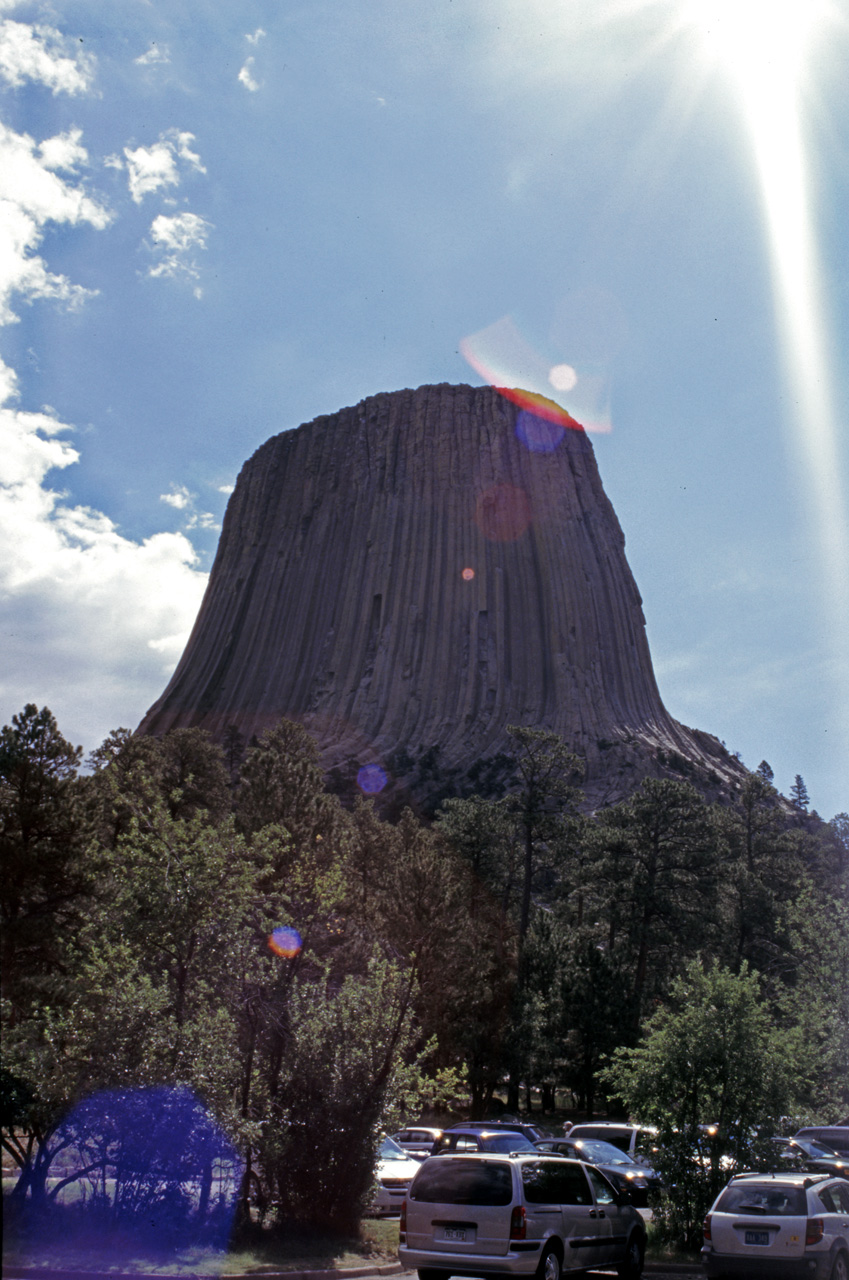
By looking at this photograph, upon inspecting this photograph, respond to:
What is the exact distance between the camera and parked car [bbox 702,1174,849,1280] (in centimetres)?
1003

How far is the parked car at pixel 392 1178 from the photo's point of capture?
15891mm

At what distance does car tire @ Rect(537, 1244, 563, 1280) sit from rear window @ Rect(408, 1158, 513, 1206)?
0.73 m

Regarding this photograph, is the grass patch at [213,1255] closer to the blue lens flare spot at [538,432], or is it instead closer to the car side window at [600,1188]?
the car side window at [600,1188]

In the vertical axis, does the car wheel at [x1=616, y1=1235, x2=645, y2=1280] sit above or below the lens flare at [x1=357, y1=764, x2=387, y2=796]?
below

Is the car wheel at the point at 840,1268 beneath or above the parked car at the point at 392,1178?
above

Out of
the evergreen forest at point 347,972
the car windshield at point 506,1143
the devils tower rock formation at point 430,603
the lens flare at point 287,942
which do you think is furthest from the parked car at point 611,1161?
the devils tower rock formation at point 430,603

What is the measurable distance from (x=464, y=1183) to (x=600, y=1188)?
252 cm

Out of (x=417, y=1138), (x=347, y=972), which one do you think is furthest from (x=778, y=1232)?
(x=417, y=1138)

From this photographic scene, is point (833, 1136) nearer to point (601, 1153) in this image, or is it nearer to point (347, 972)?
point (601, 1153)

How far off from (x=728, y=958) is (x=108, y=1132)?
31.3 m

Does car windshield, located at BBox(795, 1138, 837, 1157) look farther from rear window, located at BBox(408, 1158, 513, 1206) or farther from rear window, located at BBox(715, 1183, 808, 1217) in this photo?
rear window, located at BBox(408, 1158, 513, 1206)

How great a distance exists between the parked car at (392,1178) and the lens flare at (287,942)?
3842 millimetres

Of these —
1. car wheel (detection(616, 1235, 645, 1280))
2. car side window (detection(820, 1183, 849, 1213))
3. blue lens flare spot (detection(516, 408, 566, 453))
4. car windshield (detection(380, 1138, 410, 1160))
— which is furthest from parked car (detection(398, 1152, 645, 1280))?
blue lens flare spot (detection(516, 408, 566, 453))

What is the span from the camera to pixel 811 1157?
18.6 meters
